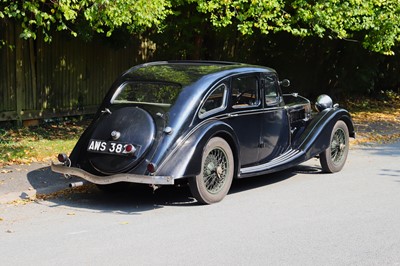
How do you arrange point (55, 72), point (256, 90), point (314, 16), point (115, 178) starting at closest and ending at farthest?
1. point (115, 178)
2. point (256, 90)
3. point (314, 16)
4. point (55, 72)

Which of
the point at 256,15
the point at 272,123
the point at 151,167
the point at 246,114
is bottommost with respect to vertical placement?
the point at 151,167

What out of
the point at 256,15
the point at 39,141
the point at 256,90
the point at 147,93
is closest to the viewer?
the point at 147,93

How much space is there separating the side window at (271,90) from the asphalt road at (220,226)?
1.18 meters

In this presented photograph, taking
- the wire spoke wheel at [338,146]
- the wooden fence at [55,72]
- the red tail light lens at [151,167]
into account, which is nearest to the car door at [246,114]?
the red tail light lens at [151,167]

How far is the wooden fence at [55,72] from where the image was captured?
45.6 ft

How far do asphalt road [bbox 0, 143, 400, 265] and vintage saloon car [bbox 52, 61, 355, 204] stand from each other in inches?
16.0

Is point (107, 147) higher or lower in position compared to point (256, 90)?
lower

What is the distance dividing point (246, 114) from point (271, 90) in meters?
0.88

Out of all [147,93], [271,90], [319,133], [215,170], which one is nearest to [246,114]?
[271,90]

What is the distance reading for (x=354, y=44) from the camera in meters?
19.8

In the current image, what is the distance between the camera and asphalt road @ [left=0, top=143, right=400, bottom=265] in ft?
19.2

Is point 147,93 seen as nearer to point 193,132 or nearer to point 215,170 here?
point 193,132

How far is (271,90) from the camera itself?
922 cm

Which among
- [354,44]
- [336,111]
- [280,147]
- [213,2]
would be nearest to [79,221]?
[280,147]
